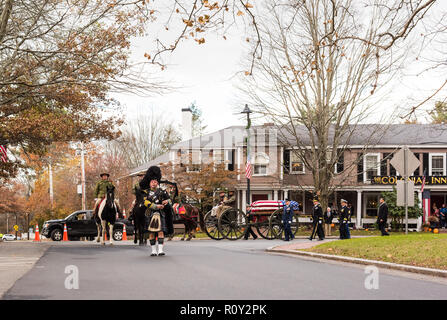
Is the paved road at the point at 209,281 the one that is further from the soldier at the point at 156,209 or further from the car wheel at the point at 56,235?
the car wheel at the point at 56,235

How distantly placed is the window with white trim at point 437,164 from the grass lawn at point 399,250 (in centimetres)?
3266

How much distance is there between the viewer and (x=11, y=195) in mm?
77750

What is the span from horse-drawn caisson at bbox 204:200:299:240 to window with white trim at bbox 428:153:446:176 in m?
26.4

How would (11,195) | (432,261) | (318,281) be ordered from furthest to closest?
(11,195) < (432,261) < (318,281)

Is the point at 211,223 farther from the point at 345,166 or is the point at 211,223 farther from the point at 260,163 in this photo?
the point at 345,166

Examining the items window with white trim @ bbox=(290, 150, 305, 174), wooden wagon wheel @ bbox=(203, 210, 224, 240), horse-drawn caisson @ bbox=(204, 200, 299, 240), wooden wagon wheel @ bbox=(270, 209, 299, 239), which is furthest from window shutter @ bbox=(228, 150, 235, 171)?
wooden wagon wheel @ bbox=(203, 210, 224, 240)

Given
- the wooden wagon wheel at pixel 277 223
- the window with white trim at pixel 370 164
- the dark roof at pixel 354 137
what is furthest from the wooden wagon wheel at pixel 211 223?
the window with white trim at pixel 370 164

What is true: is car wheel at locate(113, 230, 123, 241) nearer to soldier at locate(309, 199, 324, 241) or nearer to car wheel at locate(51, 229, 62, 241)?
car wheel at locate(51, 229, 62, 241)

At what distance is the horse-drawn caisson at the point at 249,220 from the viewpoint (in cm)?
2486

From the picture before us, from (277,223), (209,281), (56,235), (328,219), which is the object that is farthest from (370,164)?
(209,281)
